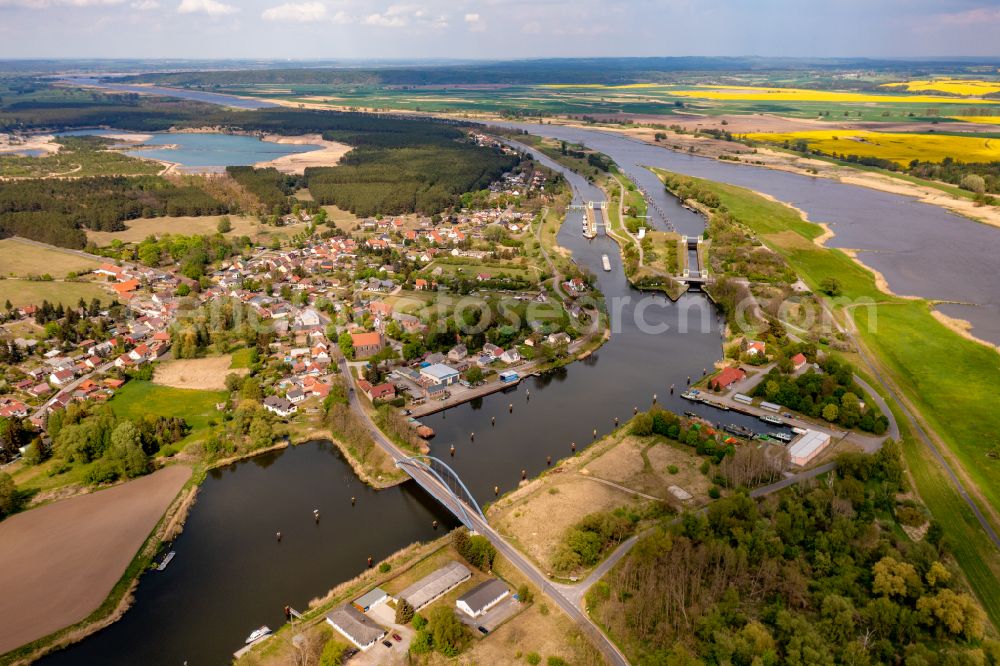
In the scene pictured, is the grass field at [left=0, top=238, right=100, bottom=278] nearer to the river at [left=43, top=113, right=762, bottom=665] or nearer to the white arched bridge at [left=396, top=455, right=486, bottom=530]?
the river at [left=43, top=113, right=762, bottom=665]

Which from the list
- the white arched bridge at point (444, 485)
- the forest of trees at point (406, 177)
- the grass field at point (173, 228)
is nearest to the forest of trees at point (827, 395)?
the white arched bridge at point (444, 485)

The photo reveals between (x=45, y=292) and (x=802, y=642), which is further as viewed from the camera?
(x=45, y=292)

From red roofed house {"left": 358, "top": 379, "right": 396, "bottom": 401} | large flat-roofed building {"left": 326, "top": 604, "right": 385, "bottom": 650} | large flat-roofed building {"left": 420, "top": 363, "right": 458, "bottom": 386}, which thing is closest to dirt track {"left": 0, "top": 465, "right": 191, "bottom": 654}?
large flat-roofed building {"left": 326, "top": 604, "right": 385, "bottom": 650}

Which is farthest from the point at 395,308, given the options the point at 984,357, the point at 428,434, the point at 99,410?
the point at 984,357

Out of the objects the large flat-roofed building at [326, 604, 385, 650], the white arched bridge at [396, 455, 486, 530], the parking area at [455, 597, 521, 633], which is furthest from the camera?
the white arched bridge at [396, 455, 486, 530]

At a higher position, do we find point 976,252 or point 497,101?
point 497,101

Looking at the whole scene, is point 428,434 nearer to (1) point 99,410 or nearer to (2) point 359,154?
(1) point 99,410

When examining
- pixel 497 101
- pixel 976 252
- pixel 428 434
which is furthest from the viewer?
pixel 497 101
